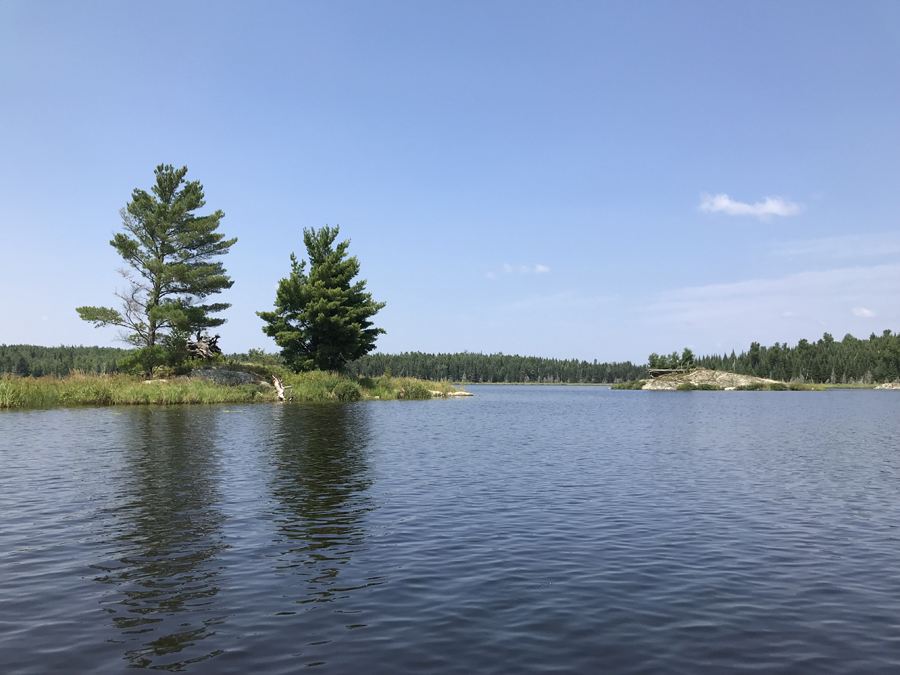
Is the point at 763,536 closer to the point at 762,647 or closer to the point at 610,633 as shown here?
the point at 762,647

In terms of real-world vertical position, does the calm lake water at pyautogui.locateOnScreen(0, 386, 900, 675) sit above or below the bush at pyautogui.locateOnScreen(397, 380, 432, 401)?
below

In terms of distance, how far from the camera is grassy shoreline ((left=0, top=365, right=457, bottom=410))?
43938mm

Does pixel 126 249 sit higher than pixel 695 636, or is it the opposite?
pixel 126 249

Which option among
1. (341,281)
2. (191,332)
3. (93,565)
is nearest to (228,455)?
(93,565)

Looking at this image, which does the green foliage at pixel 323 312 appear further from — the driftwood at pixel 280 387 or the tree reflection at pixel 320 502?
the tree reflection at pixel 320 502

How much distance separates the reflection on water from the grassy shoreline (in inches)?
1125

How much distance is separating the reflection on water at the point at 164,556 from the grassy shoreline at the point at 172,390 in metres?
28.6

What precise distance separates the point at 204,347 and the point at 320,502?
49.6m

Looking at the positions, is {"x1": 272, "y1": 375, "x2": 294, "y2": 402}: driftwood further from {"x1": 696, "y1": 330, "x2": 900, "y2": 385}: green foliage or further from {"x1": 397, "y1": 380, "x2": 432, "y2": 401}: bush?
{"x1": 696, "y1": 330, "x2": 900, "y2": 385}: green foliage

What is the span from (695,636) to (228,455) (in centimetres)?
1888

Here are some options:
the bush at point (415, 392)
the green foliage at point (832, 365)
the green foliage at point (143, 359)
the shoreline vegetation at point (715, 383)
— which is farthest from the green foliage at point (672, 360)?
the green foliage at point (143, 359)

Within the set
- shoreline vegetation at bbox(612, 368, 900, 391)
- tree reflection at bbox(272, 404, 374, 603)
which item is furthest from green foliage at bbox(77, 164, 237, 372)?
shoreline vegetation at bbox(612, 368, 900, 391)

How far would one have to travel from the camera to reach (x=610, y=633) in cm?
746

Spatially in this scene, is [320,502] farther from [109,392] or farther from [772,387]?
[772,387]
